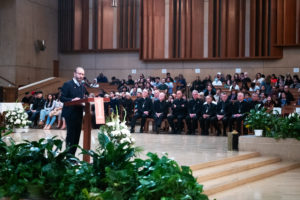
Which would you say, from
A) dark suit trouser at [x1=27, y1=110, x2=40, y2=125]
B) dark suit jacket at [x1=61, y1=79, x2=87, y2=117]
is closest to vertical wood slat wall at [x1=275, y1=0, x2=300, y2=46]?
dark suit trouser at [x1=27, y1=110, x2=40, y2=125]

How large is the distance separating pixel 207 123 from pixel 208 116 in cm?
19

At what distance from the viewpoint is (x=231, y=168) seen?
634 centimetres

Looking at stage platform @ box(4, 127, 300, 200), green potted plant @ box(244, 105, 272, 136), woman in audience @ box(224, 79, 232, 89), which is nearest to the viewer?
stage platform @ box(4, 127, 300, 200)

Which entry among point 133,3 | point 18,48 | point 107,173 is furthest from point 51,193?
point 133,3

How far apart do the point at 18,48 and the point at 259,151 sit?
12.8 m

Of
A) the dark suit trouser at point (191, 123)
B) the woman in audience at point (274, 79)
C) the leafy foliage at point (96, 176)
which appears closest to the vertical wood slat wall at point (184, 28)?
the woman in audience at point (274, 79)

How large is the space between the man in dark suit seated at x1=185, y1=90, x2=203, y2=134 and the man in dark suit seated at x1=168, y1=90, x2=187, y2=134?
142mm

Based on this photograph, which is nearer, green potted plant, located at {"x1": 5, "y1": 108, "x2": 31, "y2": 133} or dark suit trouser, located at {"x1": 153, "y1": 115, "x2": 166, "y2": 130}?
green potted plant, located at {"x1": 5, "y1": 108, "x2": 31, "y2": 133}

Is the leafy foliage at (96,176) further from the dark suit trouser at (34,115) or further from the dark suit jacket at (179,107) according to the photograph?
the dark suit trouser at (34,115)

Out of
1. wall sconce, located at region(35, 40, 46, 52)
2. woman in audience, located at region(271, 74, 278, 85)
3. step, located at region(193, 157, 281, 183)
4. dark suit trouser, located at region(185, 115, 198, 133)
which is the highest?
wall sconce, located at region(35, 40, 46, 52)

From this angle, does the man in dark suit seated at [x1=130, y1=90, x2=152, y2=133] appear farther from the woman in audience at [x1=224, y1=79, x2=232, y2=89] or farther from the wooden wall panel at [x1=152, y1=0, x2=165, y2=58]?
the wooden wall panel at [x1=152, y1=0, x2=165, y2=58]

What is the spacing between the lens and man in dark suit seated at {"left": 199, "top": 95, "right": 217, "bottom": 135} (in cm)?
1143

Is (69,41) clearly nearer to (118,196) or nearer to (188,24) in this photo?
(188,24)

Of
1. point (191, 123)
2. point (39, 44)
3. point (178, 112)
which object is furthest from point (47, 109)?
point (39, 44)
